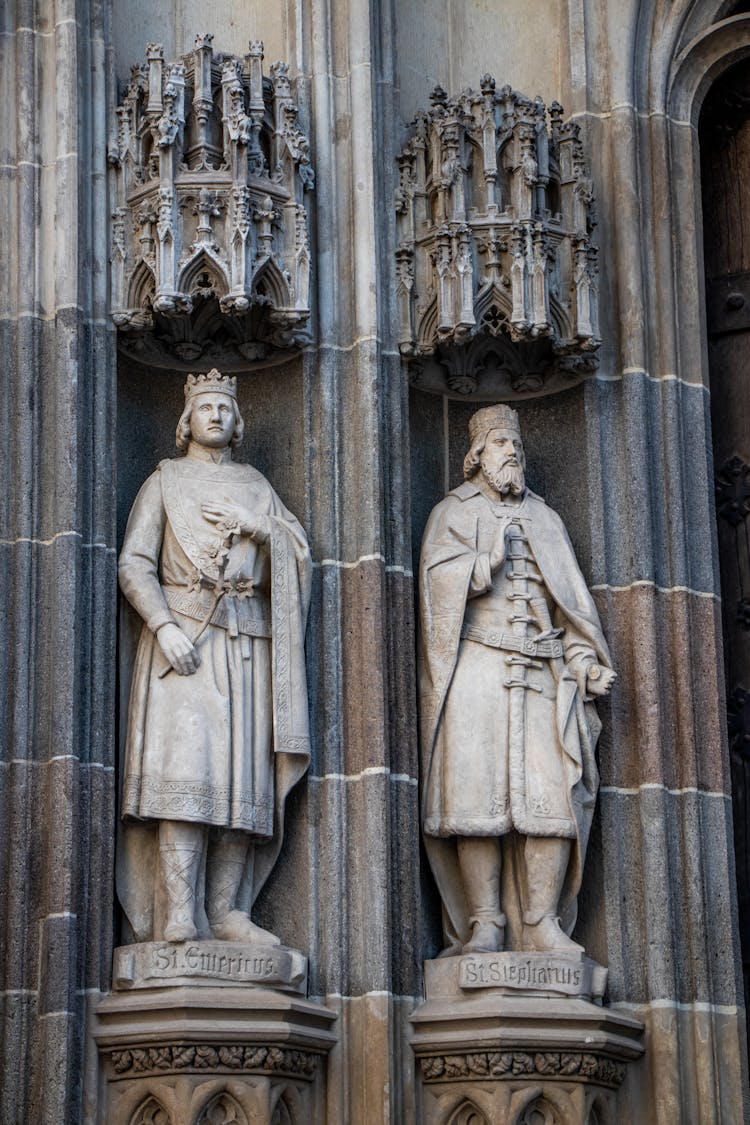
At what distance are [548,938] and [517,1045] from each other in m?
0.59

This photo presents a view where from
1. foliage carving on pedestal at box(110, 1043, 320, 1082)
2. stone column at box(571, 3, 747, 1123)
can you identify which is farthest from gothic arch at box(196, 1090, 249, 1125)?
stone column at box(571, 3, 747, 1123)

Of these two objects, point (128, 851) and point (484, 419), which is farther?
point (484, 419)

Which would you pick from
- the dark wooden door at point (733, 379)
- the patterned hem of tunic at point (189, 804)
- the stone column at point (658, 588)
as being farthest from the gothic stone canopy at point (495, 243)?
the patterned hem of tunic at point (189, 804)

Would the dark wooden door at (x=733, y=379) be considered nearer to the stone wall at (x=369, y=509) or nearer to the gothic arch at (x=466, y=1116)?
the stone wall at (x=369, y=509)

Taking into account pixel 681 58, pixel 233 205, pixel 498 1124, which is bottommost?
pixel 498 1124

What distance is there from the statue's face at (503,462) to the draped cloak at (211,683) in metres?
1.05

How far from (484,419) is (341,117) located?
1746 millimetres

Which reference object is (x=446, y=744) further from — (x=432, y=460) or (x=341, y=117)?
(x=341, y=117)

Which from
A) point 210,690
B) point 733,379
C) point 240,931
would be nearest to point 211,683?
point 210,690

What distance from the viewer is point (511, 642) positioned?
1209 centimetres

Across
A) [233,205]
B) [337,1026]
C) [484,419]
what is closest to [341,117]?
[233,205]

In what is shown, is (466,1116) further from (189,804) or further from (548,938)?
(189,804)

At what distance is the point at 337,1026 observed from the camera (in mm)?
11516

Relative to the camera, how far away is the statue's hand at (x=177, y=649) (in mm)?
11633
